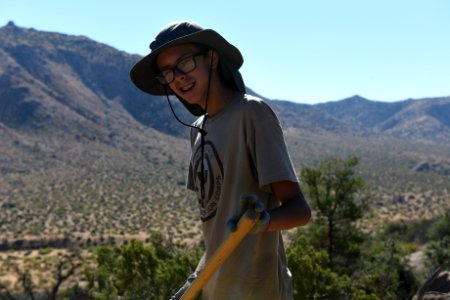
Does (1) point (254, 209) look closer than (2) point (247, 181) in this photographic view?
Yes

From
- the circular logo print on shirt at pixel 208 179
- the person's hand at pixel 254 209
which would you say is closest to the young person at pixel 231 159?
the circular logo print on shirt at pixel 208 179

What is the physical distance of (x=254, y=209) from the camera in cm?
177

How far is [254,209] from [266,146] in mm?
418

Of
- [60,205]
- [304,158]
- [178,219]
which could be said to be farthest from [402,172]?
[60,205]

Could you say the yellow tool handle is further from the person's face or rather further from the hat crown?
the hat crown

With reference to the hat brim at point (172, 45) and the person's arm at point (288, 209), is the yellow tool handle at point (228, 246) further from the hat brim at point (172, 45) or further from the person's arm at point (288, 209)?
the hat brim at point (172, 45)

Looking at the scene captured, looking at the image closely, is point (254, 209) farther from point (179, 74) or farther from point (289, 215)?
point (179, 74)

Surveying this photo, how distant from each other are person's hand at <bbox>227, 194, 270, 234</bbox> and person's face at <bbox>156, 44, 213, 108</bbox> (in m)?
0.72

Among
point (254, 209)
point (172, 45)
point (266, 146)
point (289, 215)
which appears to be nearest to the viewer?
point (254, 209)

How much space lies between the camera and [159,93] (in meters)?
2.78

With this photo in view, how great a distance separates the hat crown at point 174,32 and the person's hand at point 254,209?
2.75 ft

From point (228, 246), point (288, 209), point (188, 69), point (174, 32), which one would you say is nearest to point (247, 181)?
point (288, 209)

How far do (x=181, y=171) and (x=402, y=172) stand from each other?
29485 mm

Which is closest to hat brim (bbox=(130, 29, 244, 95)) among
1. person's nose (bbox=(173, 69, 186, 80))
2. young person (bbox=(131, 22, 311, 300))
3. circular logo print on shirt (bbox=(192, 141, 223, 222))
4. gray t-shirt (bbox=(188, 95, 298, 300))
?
young person (bbox=(131, 22, 311, 300))
